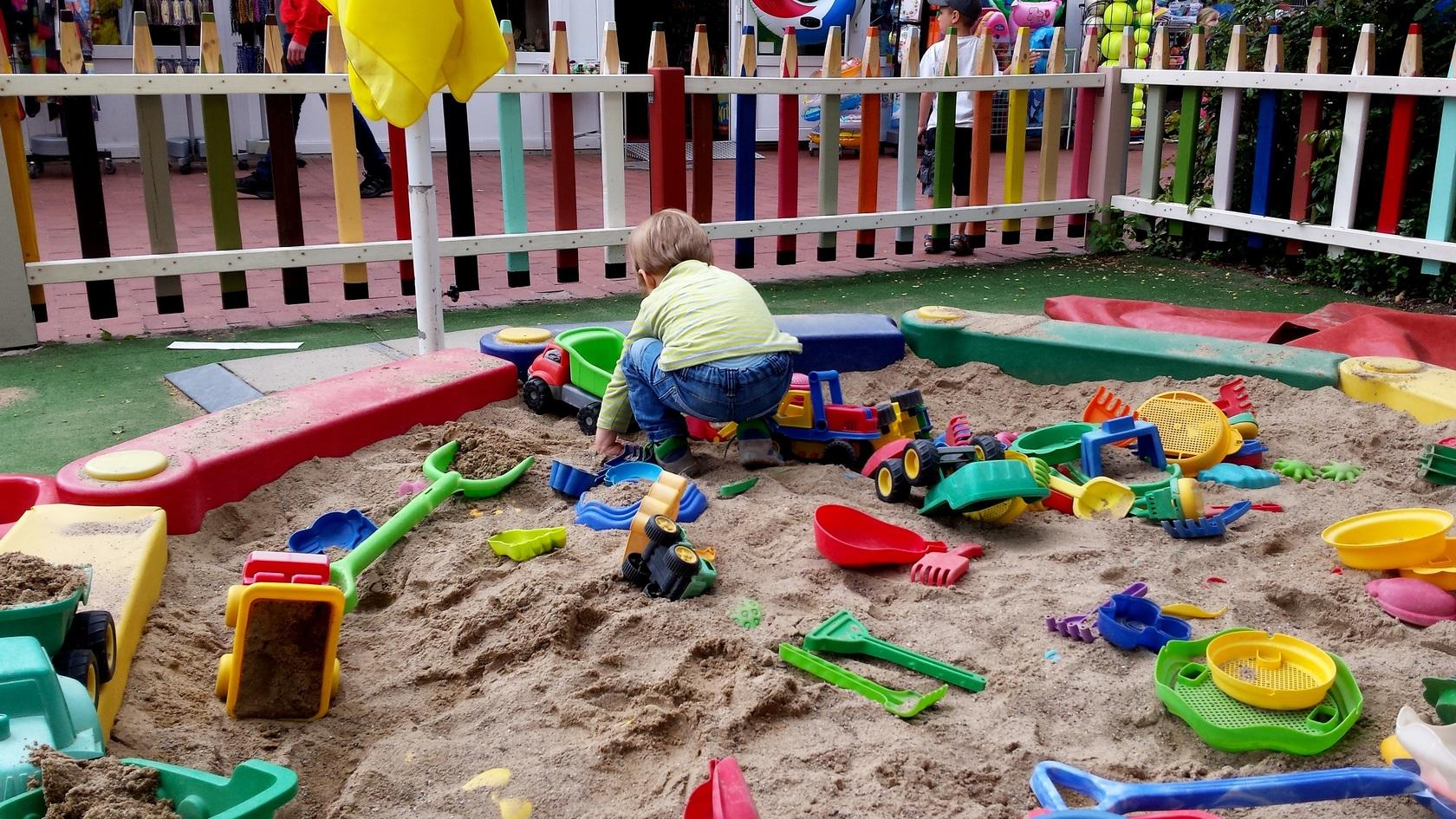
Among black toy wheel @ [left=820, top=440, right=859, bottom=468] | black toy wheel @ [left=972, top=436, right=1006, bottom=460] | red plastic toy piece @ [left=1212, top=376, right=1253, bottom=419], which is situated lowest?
black toy wheel @ [left=820, top=440, right=859, bottom=468]

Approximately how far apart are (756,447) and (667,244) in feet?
2.10

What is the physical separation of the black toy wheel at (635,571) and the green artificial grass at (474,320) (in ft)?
6.04

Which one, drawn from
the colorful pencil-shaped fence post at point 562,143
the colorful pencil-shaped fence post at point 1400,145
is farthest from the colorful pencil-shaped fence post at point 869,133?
the colorful pencil-shaped fence post at point 1400,145

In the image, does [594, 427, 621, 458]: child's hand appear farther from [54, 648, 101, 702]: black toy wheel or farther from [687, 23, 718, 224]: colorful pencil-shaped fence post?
[687, 23, 718, 224]: colorful pencil-shaped fence post

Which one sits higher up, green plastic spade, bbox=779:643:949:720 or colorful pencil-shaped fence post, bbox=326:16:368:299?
colorful pencil-shaped fence post, bbox=326:16:368:299

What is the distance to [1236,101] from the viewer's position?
6145 millimetres

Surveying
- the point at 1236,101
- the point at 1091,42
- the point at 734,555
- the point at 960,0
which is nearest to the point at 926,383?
the point at 734,555

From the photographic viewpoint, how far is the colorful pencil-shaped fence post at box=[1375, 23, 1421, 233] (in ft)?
17.7

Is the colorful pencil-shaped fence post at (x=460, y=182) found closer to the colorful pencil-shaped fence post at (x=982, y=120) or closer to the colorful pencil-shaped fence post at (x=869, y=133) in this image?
the colorful pencil-shaped fence post at (x=869, y=133)

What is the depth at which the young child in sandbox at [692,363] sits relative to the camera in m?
3.05

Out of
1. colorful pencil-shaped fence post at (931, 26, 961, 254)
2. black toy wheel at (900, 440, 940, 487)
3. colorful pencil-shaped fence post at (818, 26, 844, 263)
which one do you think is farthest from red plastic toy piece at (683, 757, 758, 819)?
colorful pencil-shaped fence post at (931, 26, 961, 254)

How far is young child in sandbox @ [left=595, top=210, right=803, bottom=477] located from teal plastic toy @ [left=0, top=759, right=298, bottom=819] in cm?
165

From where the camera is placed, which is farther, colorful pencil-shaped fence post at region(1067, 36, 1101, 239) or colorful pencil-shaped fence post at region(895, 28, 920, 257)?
colorful pencil-shaped fence post at region(1067, 36, 1101, 239)

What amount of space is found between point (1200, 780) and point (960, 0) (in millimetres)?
6475
